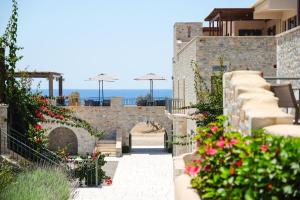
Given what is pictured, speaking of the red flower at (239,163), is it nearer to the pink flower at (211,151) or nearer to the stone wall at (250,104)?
the pink flower at (211,151)

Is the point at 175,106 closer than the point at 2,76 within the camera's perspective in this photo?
No

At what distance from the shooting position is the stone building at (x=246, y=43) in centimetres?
1488

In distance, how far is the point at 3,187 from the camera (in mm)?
11617

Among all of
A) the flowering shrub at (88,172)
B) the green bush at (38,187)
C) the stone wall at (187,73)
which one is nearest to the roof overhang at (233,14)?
the stone wall at (187,73)

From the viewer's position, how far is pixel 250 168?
4.69 m

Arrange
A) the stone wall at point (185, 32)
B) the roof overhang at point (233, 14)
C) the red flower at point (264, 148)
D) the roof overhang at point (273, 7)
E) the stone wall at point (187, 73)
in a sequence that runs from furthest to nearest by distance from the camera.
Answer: the stone wall at point (185, 32)
the roof overhang at point (233, 14)
the roof overhang at point (273, 7)
the stone wall at point (187, 73)
the red flower at point (264, 148)

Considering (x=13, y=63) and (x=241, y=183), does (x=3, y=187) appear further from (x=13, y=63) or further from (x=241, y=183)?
(x=241, y=183)

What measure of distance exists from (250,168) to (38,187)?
812cm

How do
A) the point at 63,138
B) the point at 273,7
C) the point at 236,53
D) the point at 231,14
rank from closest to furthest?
the point at 236,53
the point at 273,7
the point at 231,14
the point at 63,138

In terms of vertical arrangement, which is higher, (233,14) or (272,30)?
(233,14)

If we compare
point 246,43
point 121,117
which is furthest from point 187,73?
point 121,117

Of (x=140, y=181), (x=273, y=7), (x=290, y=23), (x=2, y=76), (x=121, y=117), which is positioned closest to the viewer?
(x=2, y=76)

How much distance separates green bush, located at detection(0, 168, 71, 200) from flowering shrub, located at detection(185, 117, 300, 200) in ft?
19.8

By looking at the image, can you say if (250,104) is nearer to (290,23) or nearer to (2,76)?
(2,76)
